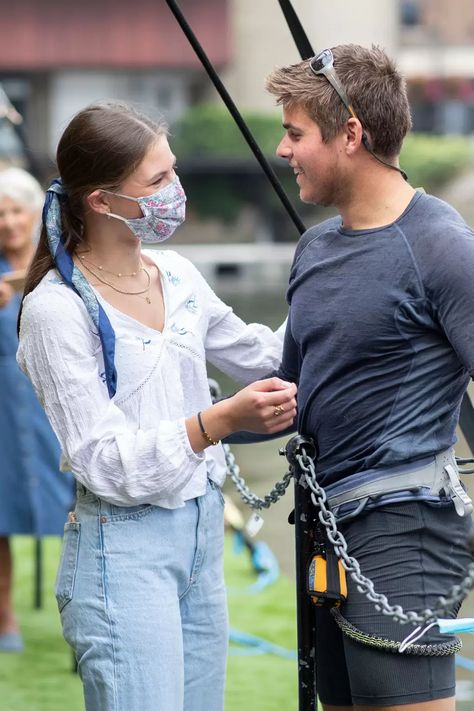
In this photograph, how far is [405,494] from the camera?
2.12 m

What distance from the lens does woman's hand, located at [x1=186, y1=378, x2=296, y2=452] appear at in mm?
2102

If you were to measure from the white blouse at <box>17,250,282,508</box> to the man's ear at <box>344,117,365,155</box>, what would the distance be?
476mm

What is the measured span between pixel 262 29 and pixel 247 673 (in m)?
32.4

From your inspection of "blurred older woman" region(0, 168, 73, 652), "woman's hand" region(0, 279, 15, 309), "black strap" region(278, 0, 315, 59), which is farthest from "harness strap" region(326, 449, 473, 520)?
"blurred older woman" region(0, 168, 73, 652)

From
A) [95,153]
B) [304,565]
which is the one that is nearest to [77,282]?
[95,153]

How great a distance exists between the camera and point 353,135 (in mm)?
2107

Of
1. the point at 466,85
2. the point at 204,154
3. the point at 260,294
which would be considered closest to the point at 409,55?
the point at 466,85

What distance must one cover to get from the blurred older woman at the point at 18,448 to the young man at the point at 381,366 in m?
2.54

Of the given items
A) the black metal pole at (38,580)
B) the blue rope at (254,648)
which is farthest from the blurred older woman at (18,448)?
the blue rope at (254,648)

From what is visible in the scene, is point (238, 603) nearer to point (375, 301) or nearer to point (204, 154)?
point (375, 301)

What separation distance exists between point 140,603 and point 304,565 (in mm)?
302

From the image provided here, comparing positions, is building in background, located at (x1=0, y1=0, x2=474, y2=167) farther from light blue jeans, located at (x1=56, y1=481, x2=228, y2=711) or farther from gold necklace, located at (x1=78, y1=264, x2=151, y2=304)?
light blue jeans, located at (x1=56, y1=481, x2=228, y2=711)

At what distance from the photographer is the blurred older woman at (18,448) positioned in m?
4.57

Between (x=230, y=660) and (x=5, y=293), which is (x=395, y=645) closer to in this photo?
(x=230, y=660)
